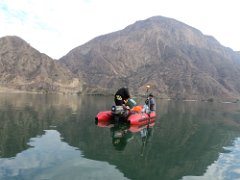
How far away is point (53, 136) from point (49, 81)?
13579cm

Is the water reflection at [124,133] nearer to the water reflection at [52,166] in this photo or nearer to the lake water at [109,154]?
the lake water at [109,154]

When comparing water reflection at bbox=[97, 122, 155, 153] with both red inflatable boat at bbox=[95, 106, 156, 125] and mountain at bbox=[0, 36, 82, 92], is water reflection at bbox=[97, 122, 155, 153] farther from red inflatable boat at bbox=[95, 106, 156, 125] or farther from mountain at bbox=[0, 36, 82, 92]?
mountain at bbox=[0, 36, 82, 92]

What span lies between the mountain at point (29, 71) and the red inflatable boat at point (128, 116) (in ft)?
394

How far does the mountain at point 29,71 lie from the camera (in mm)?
145125

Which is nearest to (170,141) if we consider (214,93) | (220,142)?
(220,142)

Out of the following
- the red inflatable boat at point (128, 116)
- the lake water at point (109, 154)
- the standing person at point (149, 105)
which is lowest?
the lake water at point (109, 154)

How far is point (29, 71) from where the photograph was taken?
157 metres

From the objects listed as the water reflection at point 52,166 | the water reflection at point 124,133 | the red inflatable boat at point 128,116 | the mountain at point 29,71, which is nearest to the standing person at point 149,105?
the red inflatable boat at point 128,116

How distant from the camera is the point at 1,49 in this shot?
165 metres

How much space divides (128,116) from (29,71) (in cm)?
14133

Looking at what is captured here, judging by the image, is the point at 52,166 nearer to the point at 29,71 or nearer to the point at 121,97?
the point at 121,97

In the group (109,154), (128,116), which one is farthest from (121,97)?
(109,154)

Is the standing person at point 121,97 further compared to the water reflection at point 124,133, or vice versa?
the standing person at point 121,97

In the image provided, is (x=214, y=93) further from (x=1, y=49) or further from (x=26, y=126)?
(x=26, y=126)
